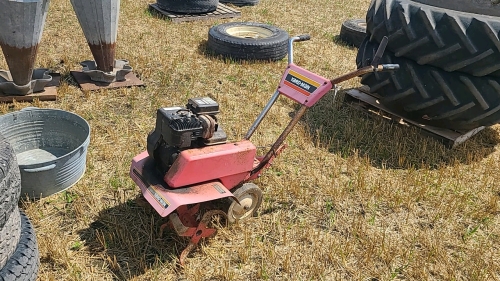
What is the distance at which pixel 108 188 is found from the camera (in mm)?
3066

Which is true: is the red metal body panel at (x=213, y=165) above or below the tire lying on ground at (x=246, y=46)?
above

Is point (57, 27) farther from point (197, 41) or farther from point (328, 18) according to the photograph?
point (328, 18)

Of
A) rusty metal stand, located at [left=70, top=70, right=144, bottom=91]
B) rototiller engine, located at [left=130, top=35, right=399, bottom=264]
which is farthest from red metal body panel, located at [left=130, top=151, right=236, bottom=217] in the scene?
rusty metal stand, located at [left=70, top=70, right=144, bottom=91]

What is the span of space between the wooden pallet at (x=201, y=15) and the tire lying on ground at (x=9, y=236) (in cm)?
546

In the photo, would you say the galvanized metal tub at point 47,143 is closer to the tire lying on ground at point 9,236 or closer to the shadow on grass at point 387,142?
the tire lying on ground at point 9,236

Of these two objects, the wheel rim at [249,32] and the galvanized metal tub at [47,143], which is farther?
the wheel rim at [249,32]

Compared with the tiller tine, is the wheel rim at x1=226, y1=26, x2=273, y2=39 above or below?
above

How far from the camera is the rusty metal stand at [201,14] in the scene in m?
7.08

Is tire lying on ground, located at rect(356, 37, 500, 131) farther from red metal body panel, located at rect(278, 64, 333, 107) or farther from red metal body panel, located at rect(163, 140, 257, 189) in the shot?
red metal body panel, located at rect(163, 140, 257, 189)

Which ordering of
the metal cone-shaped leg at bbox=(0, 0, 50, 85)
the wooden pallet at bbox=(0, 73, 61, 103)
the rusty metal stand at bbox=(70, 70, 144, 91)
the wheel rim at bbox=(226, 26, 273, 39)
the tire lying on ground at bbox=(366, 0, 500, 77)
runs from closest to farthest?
the tire lying on ground at bbox=(366, 0, 500, 77) → the metal cone-shaped leg at bbox=(0, 0, 50, 85) → the wooden pallet at bbox=(0, 73, 61, 103) → the rusty metal stand at bbox=(70, 70, 144, 91) → the wheel rim at bbox=(226, 26, 273, 39)

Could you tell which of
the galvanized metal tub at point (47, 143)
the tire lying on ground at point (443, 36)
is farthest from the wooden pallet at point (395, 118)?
the galvanized metal tub at point (47, 143)

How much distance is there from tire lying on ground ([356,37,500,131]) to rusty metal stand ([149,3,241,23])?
3.97 metres

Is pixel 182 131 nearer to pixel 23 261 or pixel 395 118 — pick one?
pixel 23 261

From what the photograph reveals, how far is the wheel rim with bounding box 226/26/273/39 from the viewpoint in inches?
244
